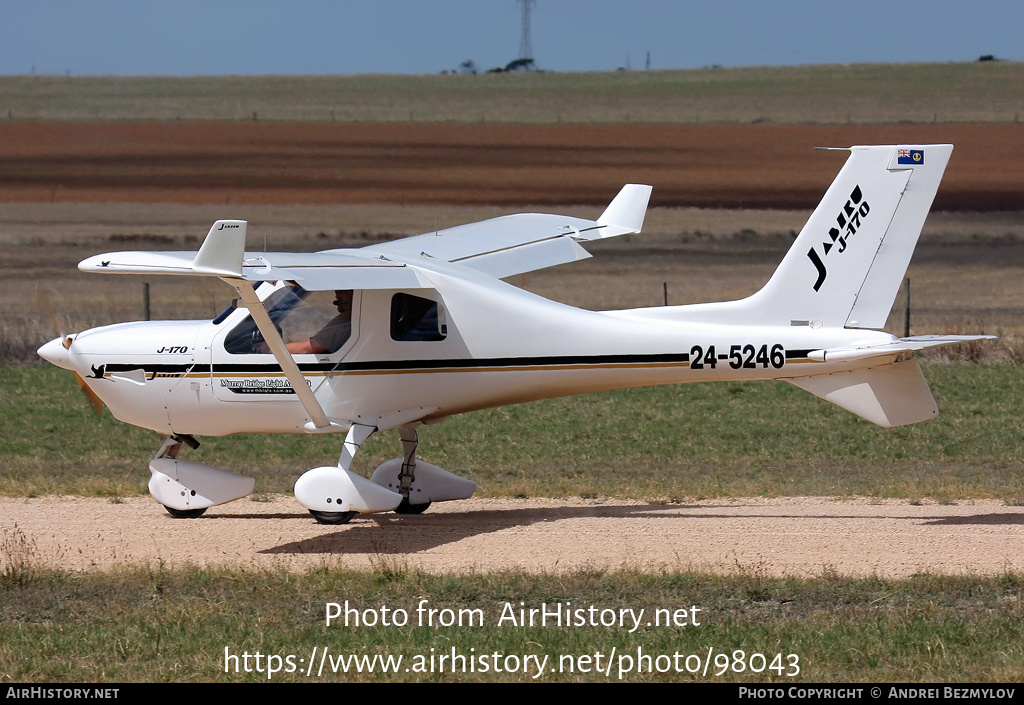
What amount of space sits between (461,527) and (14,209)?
52.8 metres

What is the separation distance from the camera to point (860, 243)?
1184cm

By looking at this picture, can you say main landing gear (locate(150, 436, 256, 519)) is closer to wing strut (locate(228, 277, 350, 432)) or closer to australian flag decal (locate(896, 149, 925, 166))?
wing strut (locate(228, 277, 350, 432))

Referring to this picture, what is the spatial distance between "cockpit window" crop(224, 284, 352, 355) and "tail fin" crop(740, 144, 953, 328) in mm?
3763

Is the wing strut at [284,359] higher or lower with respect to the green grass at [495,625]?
higher

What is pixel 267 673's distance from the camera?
312 inches

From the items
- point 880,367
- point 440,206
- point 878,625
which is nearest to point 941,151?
point 880,367

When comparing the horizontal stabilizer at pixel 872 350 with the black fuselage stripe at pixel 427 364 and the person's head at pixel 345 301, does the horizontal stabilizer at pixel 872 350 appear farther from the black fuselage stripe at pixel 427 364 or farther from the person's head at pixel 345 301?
the person's head at pixel 345 301

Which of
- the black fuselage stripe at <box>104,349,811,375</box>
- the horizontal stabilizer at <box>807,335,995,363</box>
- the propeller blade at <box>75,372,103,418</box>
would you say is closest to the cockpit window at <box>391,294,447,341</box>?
the black fuselage stripe at <box>104,349,811,375</box>

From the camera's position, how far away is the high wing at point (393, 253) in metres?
10.2

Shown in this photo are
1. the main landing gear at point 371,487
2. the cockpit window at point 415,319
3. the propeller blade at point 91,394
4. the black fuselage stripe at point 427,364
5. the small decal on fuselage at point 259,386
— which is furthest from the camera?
the propeller blade at point 91,394

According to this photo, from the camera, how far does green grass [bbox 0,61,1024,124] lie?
98188 mm

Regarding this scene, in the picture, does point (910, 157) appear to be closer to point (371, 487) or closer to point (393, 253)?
point (393, 253)

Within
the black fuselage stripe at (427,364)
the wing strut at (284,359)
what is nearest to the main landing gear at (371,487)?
the wing strut at (284,359)

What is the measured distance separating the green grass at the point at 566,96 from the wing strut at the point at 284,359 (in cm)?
8107
